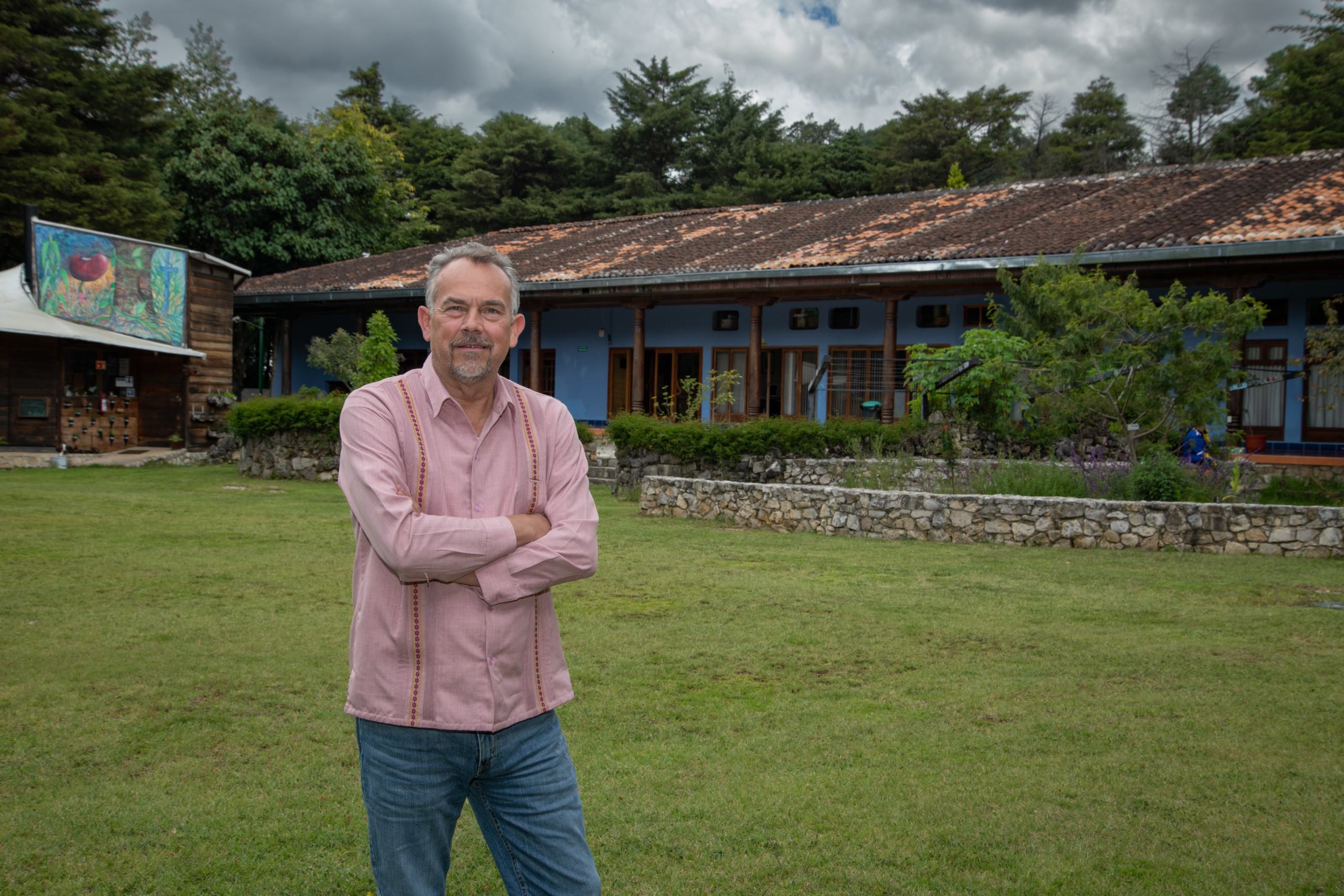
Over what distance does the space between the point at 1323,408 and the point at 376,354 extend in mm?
15206

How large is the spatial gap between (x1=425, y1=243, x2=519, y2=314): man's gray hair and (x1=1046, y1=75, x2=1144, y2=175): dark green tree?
4100 centimetres

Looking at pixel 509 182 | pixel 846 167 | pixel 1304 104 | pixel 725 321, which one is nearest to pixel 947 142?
pixel 846 167

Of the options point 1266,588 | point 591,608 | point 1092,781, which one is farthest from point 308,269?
point 1092,781

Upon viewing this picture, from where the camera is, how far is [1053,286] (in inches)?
569

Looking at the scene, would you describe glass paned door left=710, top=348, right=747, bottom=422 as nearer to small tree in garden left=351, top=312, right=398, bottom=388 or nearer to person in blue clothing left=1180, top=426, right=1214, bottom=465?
small tree in garden left=351, top=312, right=398, bottom=388

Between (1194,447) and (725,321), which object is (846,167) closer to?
(725,321)

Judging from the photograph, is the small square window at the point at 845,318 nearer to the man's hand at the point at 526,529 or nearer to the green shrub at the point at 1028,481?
the green shrub at the point at 1028,481

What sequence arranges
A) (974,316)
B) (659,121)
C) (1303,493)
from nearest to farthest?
(1303,493), (974,316), (659,121)

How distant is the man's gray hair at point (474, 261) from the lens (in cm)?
243

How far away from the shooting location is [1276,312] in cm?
1708

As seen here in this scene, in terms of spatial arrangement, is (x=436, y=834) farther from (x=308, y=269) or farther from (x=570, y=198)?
(x=570, y=198)

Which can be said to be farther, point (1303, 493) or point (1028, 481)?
point (1303, 493)

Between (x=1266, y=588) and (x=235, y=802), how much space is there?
778 cm

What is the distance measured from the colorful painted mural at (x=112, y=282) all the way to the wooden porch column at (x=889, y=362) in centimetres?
1454
